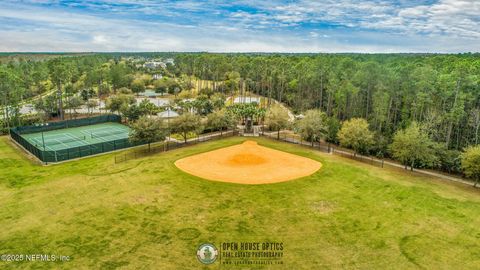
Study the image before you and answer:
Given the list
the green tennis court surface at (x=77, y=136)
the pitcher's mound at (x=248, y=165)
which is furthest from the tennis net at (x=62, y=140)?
the pitcher's mound at (x=248, y=165)

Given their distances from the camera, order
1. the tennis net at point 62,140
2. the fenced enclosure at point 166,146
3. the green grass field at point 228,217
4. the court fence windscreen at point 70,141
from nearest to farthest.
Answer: the green grass field at point 228,217 < the court fence windscreen at point 70,141 < the fenced enclosure at point 166,146 < the tennis net at point 62,140

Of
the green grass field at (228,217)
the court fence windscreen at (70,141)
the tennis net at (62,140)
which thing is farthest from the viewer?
the tennis net at (62,140)

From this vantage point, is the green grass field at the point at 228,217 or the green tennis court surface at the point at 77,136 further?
the green tennis court surface at the point at 77,136

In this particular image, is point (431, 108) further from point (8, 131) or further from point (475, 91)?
point (8, 131)

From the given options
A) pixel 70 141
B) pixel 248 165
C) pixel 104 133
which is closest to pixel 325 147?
pixel 248 165

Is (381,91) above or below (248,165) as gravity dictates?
above

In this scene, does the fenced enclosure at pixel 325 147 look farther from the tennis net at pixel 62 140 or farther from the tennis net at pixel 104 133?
the tennis net at pixel 62 140

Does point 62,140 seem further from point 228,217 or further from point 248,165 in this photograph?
point 228,217
